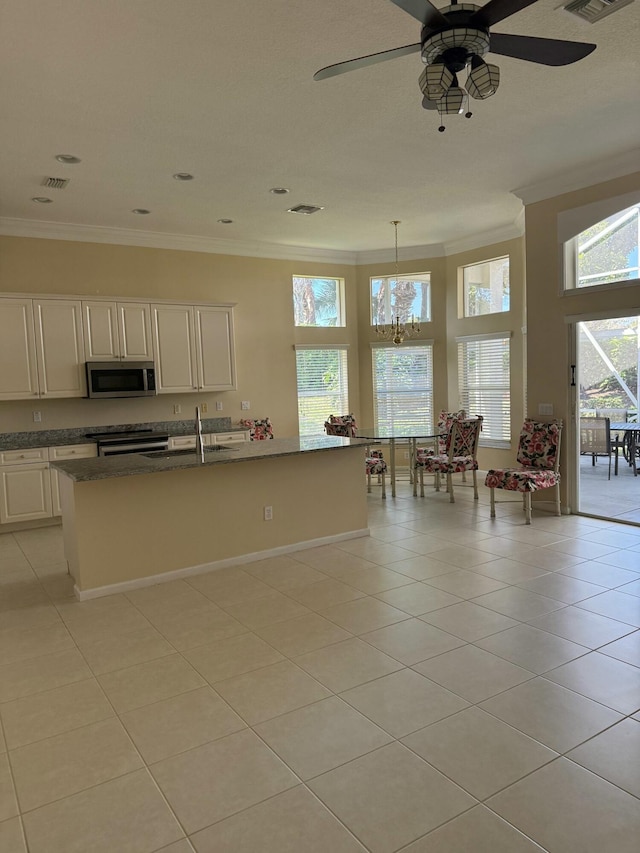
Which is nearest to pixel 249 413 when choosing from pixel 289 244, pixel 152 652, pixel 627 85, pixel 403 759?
pixel 289 244

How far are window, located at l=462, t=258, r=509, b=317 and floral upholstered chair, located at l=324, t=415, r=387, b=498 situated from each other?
224 centimetres

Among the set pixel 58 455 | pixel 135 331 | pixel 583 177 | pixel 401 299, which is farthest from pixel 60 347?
pixel 583 177

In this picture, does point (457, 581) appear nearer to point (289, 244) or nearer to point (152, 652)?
point (152, 652)

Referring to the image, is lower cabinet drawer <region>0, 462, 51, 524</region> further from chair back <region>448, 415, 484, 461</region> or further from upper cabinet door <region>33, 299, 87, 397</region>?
chair back <region>448, 415, 484, 461</region>

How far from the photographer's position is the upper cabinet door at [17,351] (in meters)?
5.84

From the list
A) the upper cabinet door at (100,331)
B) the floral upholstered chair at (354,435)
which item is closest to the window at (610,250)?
the floral upholstered chair at (354,435)

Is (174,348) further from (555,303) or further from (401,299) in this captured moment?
(555,303)

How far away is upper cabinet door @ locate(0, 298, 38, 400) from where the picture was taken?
19.2 ft

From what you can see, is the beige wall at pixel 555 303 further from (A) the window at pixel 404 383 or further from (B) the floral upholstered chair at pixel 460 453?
(A) the window at pixel 404 383

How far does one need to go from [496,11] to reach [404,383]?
650cm

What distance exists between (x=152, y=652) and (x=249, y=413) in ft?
15.5

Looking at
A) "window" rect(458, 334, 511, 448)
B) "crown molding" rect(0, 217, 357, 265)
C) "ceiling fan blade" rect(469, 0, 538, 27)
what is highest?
"crown molding" rect(0, 217, 357, 265)

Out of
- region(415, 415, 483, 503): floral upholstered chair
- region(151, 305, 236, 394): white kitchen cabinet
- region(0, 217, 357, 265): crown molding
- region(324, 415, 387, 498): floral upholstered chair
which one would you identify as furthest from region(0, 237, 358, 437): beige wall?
region(415, 415, 483, 503): floral upholstered chair

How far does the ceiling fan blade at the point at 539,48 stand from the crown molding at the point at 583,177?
10.00 ft
